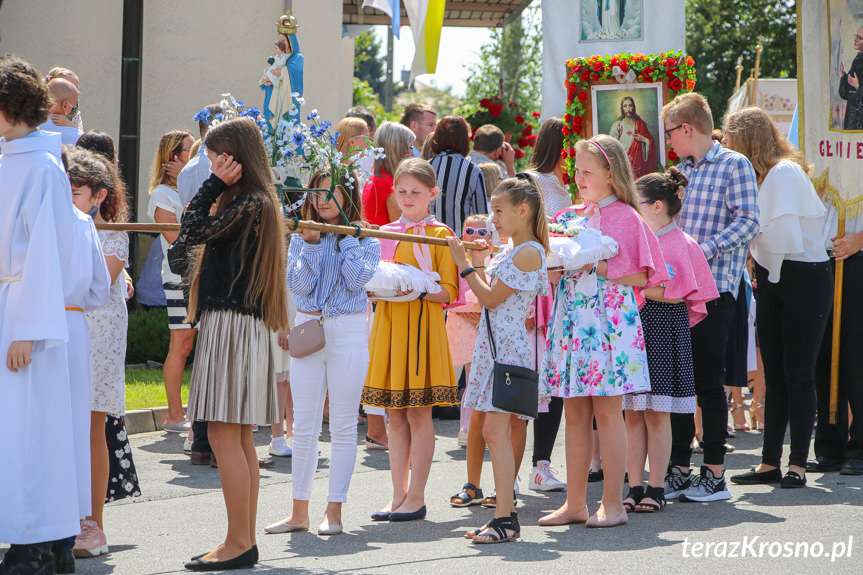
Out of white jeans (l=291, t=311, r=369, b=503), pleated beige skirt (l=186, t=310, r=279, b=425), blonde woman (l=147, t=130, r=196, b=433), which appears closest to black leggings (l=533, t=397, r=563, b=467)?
white jeans (l=291, t=311, r=369, b=503)

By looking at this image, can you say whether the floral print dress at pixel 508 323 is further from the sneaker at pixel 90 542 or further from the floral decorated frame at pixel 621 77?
the floral decorated frame at pixel 621 77

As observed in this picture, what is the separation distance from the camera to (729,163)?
690cm

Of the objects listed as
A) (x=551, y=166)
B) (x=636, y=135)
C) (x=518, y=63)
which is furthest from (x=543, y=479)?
(x=518, y=63)

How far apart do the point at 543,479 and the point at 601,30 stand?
5.32m

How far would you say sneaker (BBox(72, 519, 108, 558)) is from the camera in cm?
527

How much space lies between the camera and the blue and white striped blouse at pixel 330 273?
5891 mm

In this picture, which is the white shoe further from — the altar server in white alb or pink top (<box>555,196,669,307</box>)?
the altar server in white alb

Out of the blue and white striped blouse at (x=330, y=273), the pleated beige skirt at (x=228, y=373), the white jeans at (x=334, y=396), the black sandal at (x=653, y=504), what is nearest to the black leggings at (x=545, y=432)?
the black sandal at (x=653, y=504)

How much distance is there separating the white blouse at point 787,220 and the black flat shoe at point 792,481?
4.10ft

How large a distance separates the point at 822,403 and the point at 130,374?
21.9ft

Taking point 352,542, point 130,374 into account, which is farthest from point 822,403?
point 130,374

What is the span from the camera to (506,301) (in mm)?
5809

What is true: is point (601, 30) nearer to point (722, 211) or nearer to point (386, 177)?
point (386, 177)

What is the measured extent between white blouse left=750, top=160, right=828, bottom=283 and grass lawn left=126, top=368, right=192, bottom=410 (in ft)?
16.2
